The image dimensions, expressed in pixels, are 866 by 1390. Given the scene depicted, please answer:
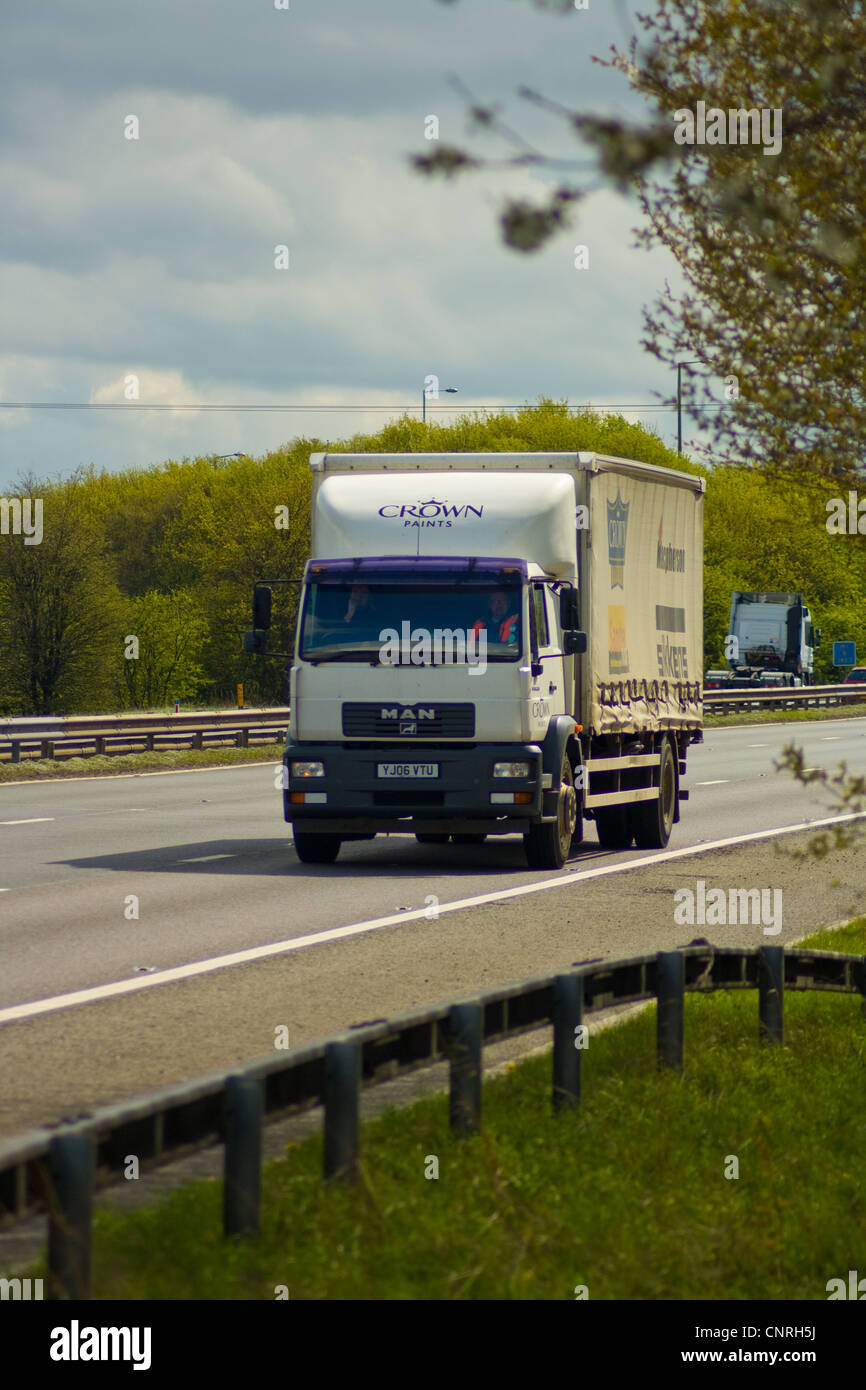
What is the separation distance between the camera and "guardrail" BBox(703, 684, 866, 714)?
2287 inches

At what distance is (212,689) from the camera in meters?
75.8

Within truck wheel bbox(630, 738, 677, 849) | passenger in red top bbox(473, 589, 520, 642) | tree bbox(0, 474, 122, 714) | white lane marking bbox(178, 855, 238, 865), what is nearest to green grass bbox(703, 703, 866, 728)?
tree bbox(0, 474, 122, 714)

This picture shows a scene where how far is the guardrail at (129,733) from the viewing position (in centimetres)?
3400

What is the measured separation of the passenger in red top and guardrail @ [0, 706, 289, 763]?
58.3ft

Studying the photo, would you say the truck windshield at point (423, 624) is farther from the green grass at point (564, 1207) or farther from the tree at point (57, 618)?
the tree at point (57, 618)

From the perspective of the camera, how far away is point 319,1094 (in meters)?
5.72

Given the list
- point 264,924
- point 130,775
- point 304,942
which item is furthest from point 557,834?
point 130,775

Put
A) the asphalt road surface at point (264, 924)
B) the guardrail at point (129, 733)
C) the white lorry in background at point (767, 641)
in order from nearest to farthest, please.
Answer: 1. the asphalt road surface at point (264, 924)
2. the guardrail at point (129, 733)
3. the white lorry in background at point (767, 641)

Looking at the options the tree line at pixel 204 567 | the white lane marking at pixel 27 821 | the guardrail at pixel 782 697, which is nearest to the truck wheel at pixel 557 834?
the white lane marking at pixel 27 821

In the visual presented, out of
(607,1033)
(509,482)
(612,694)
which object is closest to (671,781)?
(612,694)

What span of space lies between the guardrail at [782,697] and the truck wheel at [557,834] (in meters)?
39.1

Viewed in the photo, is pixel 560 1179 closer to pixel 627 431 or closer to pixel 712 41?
pixel 712 41

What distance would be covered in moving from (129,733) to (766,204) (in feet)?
103

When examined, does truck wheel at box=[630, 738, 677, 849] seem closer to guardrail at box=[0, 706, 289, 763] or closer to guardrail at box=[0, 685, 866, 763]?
guardrail at box=[0, 685, 866, 763]
